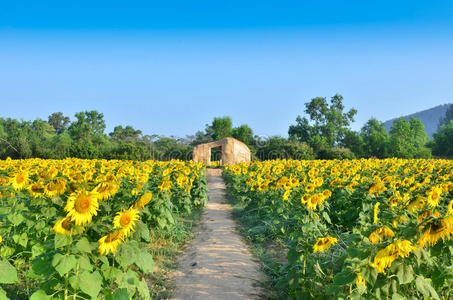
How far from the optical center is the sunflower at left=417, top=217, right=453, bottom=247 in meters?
2.20

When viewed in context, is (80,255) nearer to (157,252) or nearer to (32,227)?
(32,227)

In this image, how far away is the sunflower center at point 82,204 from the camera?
2846 millimetres

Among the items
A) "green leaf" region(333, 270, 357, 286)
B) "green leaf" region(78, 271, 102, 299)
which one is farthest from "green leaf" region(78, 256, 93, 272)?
"green leaf" region(333, 270, 357, 286)

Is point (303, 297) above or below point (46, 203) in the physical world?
below

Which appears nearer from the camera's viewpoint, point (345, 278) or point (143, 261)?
point (345, 278)

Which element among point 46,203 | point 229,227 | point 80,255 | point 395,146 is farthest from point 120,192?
point 395,146

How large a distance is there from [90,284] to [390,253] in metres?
2.20

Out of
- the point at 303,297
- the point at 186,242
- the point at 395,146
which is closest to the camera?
the point at 303,297

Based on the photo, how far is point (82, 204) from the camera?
2848mm

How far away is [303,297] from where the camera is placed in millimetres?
3660

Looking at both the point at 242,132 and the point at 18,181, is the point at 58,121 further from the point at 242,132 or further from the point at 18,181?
the point at 18,181

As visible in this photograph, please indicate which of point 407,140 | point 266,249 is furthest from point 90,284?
point 407,140

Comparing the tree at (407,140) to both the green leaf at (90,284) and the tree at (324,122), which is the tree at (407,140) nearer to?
the tree at (324,122)

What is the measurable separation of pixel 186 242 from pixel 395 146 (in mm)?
42954
